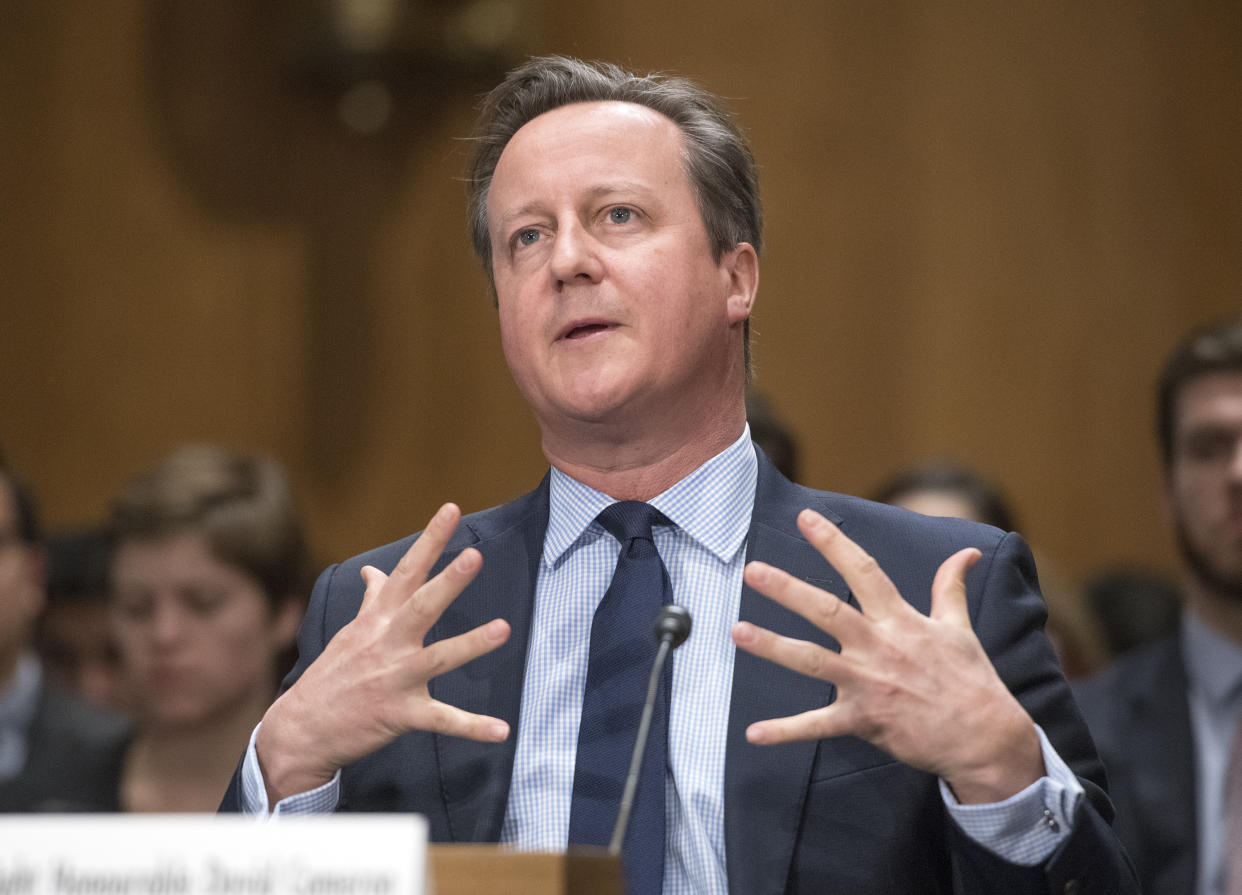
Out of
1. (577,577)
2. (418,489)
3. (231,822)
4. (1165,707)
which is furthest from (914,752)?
(418,489)

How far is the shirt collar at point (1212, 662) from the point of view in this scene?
3.22 metres

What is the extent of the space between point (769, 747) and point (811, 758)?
2.0 inches

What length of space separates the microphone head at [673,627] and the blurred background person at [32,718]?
195 cm

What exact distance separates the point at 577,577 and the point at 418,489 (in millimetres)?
2893

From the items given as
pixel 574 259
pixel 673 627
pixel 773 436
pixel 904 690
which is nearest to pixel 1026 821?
pixel 904 690

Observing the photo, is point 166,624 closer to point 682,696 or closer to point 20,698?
point 20,698

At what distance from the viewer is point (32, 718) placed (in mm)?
3441

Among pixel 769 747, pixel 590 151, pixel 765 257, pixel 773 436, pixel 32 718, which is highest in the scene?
pixel 765 257

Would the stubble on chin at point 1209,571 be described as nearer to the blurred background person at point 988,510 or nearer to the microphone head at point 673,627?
the blurred background person at point 988,510

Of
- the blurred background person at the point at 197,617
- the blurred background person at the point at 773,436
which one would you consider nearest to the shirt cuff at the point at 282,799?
the blurred background person at the point at 197,617

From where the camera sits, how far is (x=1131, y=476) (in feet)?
16.3

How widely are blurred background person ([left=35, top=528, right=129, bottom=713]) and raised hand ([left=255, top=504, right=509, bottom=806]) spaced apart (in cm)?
246

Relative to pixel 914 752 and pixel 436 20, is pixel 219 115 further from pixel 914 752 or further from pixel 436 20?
pixel 914 752

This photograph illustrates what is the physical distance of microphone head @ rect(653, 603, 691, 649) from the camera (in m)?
1.65
